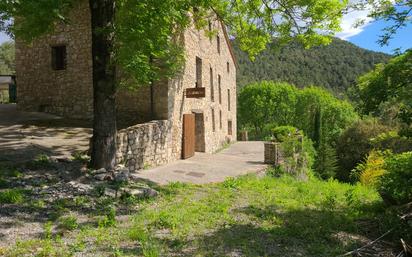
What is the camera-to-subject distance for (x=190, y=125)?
16.6m

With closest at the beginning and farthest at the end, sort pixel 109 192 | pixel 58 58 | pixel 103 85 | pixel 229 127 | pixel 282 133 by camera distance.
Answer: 1. pixel 109 192
2. pixel 103 85
3. pixel 58 58
4. pixel 282 133
5. pixel 229 127

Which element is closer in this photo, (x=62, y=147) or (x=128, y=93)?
(x=62, y=147)

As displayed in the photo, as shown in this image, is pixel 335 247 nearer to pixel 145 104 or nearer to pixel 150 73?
pixel 150 73

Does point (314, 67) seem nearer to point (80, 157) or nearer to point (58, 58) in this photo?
point (58, 58)

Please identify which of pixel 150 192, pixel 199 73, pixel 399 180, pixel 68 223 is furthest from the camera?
pixel 199 73

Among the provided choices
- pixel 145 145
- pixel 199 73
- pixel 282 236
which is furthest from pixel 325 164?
pixel 282 236

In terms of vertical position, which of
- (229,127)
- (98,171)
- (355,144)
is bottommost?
(355,144)

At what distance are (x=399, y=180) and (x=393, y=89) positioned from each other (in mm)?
1639

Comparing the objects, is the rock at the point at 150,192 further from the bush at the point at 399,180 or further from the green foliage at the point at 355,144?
the green foliage at the point at 355,144

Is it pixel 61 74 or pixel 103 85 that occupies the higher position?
pixel 61 74

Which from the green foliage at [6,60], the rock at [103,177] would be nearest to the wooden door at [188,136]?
the rock at [103,177]

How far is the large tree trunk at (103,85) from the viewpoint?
31.2 feet

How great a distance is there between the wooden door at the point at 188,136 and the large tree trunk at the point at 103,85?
5.99 metres

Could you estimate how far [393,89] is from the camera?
6.62 m
